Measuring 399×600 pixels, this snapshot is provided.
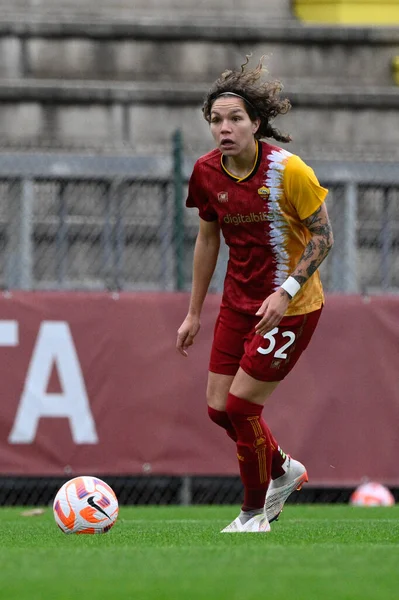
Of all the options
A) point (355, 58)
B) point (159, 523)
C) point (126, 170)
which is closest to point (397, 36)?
point (355, 58)

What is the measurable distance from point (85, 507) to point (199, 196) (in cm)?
167

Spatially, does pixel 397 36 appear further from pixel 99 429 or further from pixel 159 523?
pixel 159 523

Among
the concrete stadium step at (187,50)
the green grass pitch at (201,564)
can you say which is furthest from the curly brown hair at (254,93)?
the concrete stadium step at (187,50)

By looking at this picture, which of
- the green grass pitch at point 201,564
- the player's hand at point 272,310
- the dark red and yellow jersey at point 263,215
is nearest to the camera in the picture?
the green grass pitch at point 201,564

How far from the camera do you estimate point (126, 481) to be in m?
11.4

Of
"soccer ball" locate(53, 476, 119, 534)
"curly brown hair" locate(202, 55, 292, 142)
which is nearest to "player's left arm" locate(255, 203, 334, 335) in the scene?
"curly brown hair" locate(202, 55, 292, 142)

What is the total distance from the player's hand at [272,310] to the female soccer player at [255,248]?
59 mm

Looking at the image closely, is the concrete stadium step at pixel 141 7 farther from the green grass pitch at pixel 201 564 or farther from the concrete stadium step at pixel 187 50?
the green grass pitch at pixel 201 564

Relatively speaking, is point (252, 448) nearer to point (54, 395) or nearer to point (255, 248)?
point (255, 248)

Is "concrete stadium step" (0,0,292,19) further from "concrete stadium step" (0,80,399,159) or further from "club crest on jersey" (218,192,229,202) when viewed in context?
"club crest on jersey" (218,192,229,202)

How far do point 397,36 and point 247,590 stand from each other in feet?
37.1

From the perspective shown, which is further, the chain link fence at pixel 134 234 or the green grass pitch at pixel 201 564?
the chain link fence at pixel 134 234

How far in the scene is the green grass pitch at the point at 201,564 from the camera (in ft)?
15.7

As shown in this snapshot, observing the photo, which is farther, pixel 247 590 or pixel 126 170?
pixel 126 170
